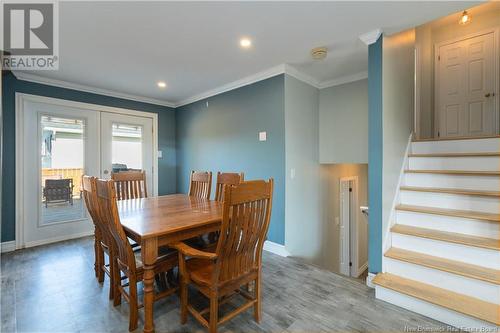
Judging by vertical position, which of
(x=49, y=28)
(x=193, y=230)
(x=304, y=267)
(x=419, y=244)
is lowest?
(x=304, y=267)

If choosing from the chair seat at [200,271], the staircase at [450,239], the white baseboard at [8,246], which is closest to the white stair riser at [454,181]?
the staircase at [450,239]

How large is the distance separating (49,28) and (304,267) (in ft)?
11.1

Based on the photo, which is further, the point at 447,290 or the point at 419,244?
the point at 419,244

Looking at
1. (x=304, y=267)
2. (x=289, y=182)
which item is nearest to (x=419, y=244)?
(x=304, y=267)

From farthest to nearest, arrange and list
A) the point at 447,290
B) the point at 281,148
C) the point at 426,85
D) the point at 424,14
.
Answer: the point at 426,85
the point at 281,148
the point at 424,14
the point at 447,290

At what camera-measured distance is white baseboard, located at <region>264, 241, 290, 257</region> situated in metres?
2.97

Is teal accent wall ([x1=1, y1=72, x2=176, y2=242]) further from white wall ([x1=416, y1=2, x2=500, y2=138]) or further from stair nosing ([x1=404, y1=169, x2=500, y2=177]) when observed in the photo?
white wall ([x1=416, y1=2, x2=500, y2=138])

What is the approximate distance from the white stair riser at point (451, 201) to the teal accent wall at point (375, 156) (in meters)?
0.53

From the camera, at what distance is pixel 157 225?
159cm

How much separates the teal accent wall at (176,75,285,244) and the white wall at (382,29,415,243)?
3.76 ft

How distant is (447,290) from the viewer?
5.94 ft

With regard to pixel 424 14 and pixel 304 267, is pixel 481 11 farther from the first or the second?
pixel 304 267

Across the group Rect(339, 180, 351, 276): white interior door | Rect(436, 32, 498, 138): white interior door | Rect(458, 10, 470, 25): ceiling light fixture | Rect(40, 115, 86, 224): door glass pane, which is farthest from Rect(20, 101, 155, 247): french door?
Rect(458, 10, 470, 25): ceiling light fixture

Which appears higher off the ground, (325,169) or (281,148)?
(281,148)
